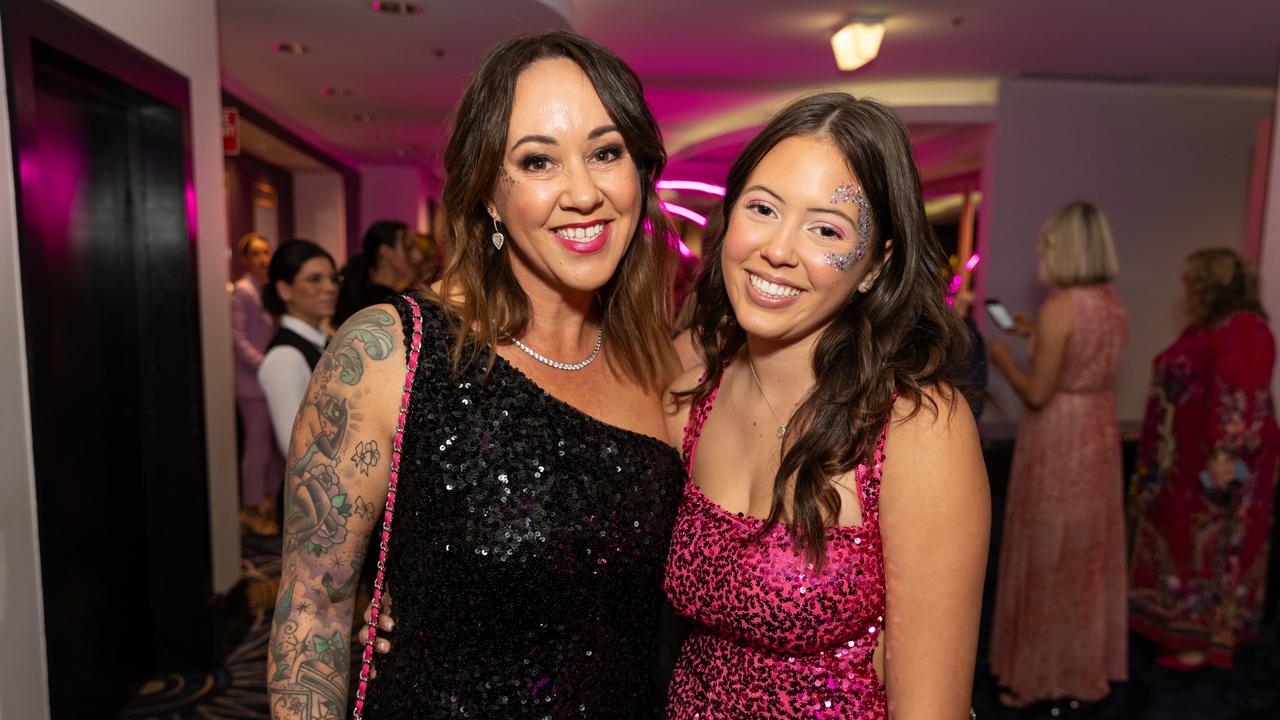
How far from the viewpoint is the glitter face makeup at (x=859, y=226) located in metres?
1.25

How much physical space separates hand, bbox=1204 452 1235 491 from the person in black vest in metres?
3.72

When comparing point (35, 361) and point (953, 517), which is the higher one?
point (35, 361)

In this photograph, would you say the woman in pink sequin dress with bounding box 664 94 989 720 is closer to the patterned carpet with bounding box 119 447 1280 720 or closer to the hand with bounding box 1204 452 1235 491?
the patterned carpet with bounding box 119 447 1280 720

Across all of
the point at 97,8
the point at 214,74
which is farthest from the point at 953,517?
the point at 214,74

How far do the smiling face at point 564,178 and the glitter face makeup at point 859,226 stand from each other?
1.11 feet

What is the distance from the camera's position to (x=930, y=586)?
1205mm

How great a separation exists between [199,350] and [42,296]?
104 cm

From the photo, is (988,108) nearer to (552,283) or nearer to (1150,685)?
(1150,685)

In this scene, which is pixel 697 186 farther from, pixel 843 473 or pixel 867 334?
pixel 843 473

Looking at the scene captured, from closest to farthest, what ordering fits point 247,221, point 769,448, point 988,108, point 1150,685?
point 769,448 → point 1150,685 → point 988,108 → point 247,221

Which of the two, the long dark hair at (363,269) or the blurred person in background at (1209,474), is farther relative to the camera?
the long dark hair at (363,269)

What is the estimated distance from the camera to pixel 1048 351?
3.22 meters

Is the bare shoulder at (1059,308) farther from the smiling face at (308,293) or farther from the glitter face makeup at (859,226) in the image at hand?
the smiling face at (308,293)

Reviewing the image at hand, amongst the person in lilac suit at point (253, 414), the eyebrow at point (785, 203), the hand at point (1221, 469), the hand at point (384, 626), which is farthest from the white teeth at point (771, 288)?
the person in lilac suit at point (253, 414)
